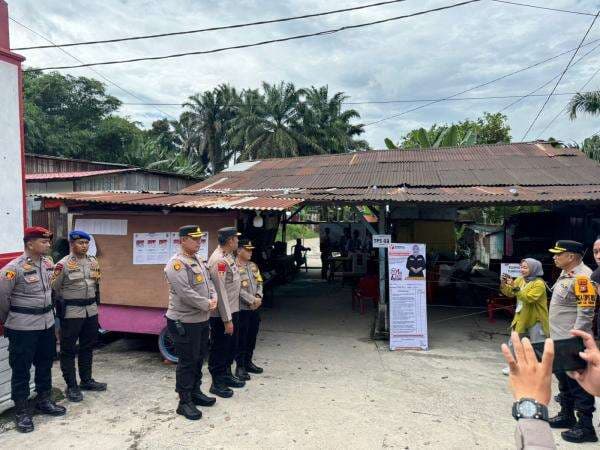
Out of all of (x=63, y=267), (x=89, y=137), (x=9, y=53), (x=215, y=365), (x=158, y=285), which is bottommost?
(x=215, y=365)

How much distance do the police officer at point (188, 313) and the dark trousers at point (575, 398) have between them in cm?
336

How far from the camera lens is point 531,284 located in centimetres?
441

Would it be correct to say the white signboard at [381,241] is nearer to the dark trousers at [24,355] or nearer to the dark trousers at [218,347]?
the dark trousers at [218,347]

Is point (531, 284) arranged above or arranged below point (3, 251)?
below

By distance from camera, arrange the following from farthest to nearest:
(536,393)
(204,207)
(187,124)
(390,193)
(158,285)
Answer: (187,124)
(390,193)
(158,285)
(204,207)
(536,393)

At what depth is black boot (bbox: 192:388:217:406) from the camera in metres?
4.16

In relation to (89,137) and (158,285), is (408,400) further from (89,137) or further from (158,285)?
(89,137)

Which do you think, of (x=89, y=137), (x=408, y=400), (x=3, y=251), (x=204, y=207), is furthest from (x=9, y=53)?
(x=89, y=137)

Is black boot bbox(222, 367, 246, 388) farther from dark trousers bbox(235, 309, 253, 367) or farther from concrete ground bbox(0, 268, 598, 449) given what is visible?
dark trousers bbox(235, 309, 253, 367)

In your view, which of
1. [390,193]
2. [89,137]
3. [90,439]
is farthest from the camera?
[89,137]

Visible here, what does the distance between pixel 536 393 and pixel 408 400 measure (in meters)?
3.42

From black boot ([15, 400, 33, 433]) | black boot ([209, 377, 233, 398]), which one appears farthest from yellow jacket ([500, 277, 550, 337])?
black boot ([15, 400, 33, 433])

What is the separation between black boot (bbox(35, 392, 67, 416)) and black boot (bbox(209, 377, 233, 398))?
145 centimetres

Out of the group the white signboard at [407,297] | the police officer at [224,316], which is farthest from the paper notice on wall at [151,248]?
the white signboard at [407,297]
